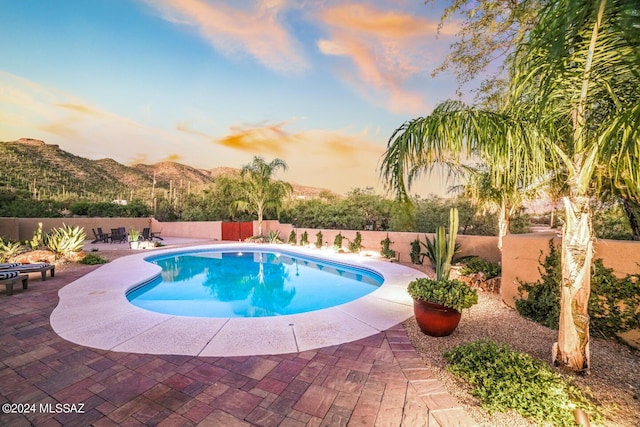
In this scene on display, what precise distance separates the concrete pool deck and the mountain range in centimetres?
1435

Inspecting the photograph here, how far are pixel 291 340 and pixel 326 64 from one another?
12437mm

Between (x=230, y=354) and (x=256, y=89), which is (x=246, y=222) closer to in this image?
(x=256, y=89)

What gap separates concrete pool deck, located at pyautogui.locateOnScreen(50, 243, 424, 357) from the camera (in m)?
3.29

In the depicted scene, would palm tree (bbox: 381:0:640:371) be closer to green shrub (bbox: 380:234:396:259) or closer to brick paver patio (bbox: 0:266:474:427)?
brick paver patio (bbox: 0:266:474:427)

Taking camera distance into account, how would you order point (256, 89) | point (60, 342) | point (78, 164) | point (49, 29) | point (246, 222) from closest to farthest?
point (60, 342) → point (49, 29) → point (256, 89) → point (246, 222) → point (78, 164)

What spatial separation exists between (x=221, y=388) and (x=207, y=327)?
1.61 m

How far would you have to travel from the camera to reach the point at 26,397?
2.29m

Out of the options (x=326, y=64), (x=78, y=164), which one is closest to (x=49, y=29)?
(x=326, y=64)

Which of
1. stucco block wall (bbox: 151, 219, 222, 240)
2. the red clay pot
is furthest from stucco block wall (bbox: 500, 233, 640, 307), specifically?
stucco block wall (bbox: 151, 219, 222, 240)

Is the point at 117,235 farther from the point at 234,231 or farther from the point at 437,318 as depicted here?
the point at 437,318

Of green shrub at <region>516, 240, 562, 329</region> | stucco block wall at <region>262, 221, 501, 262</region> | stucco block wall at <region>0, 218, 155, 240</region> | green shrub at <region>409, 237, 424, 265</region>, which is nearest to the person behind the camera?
green shrub at <region>516, 240, 562, 329</region>

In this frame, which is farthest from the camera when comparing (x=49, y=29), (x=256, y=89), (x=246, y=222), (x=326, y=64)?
(x=246, y=222)

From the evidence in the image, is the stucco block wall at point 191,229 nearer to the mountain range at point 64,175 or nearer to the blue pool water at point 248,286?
the mountain range at point 64,175

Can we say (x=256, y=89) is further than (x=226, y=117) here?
No
